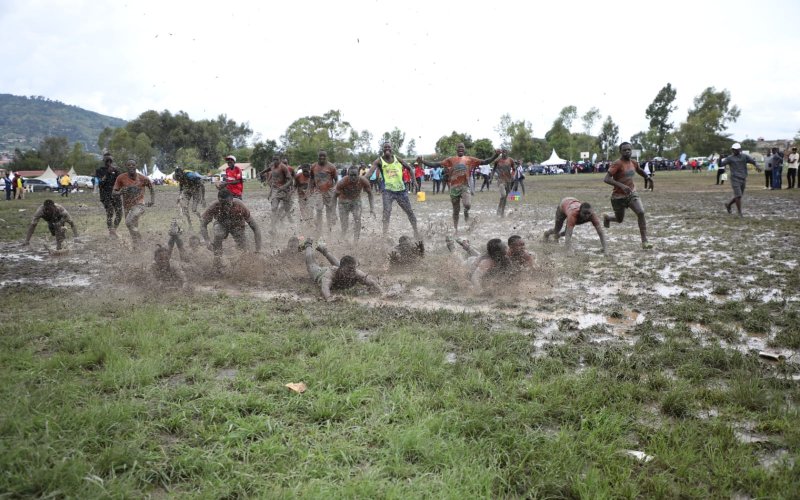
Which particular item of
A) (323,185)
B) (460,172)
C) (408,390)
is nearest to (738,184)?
(460,172)

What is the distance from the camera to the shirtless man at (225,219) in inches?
346

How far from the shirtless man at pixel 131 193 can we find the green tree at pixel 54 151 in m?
90.8

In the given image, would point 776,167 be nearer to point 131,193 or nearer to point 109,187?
point 131,193

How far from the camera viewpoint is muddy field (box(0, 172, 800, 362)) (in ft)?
19.8

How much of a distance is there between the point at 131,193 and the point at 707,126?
3384 inches

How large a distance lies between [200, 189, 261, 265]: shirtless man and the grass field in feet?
4.67

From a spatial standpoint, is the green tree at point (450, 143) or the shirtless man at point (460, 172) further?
the green tree at point (450, 143)

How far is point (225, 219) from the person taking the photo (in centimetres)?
899

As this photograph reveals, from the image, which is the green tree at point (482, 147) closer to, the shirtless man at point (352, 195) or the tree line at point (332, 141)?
the tree line at point (332, 141)

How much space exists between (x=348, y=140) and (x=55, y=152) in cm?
5515

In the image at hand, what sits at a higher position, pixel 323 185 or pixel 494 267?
pixel 323 185

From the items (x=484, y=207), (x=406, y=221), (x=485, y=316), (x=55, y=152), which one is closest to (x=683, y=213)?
(x=484, y=207)

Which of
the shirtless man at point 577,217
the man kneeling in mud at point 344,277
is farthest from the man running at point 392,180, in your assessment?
the man kneeling in mud at point 344,277

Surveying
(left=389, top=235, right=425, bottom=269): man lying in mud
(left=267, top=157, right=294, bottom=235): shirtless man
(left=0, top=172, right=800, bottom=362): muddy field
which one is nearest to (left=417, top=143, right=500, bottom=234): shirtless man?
(left=0, top=172, right=800, bottom=362): muddy field
